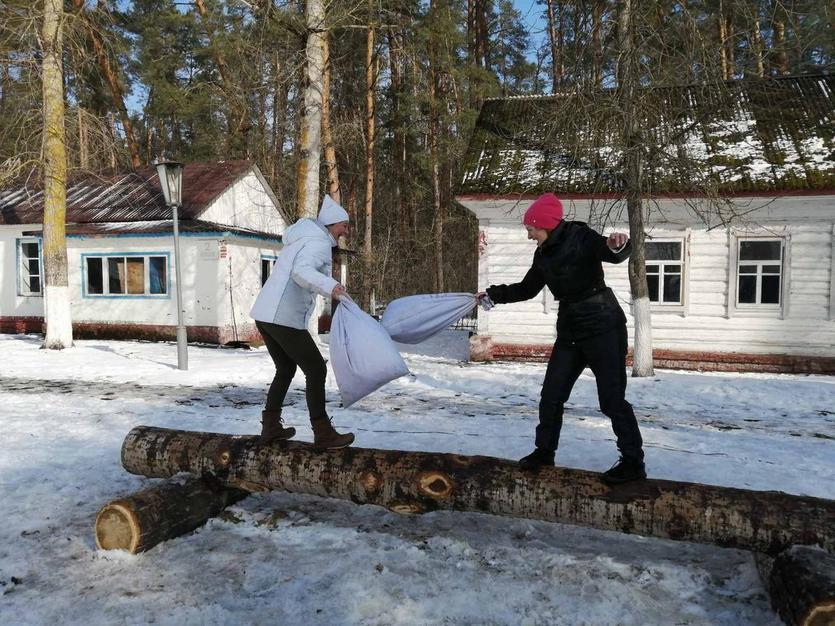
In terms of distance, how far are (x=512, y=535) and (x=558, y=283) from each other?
154 cm

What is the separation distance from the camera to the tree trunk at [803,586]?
247cm

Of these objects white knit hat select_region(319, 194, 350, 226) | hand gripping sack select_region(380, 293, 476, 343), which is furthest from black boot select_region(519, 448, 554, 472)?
white knit hat select_region(319, 194, 350, 226)

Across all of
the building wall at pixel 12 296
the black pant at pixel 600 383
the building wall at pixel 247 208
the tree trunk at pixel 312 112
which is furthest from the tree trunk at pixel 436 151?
the black pant at pixel 600 383

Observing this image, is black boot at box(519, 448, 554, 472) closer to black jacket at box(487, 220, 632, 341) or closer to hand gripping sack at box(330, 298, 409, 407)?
black jacket at box(487, 220, 632, 341)

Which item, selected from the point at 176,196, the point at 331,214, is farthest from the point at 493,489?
the point at 176,196

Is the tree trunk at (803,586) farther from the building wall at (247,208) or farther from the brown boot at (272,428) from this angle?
the building wall at (247,208)

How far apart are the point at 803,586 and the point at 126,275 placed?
642 inches

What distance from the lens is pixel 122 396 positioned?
26.3 ft

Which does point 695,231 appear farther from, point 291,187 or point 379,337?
point 291,187

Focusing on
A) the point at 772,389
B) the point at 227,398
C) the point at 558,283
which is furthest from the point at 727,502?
the point at 772,389

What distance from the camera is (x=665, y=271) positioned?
40.9 feet

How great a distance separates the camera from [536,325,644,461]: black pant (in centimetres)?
362

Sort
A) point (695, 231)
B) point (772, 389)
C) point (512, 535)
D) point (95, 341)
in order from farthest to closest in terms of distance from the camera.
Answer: point (95, 341), point (695, 231), point (772, 389), point (512, 535)

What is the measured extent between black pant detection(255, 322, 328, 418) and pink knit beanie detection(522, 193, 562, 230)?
62.2 inches
